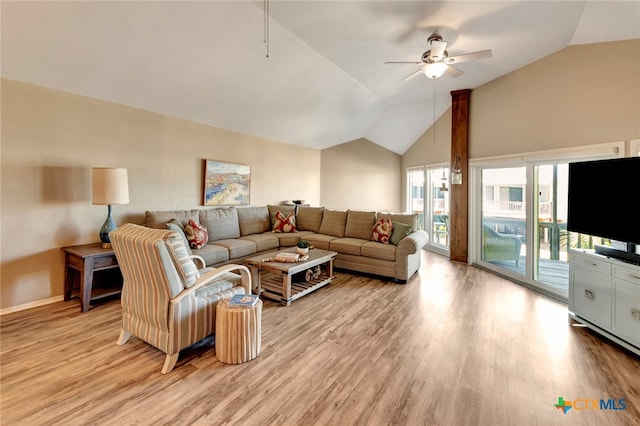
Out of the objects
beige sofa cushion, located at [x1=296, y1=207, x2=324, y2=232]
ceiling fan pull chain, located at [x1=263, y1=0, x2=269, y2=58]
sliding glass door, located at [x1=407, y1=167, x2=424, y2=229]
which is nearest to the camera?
ceiling fan pull chain, located at [x1=263, y1=0, x2=269, y2=58]

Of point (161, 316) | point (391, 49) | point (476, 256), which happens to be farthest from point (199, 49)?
point (476, 256)

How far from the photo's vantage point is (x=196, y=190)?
4652mm

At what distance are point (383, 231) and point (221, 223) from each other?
2.64 metres

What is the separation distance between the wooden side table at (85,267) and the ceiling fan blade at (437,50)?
13.5 ft

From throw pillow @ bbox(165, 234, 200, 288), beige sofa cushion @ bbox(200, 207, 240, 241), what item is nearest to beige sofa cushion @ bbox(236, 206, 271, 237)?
beige sofa cushion @ bbox(200, 207, 240, 241)

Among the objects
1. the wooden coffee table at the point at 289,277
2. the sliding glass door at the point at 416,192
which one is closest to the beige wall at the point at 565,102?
the sliding glass door at the point at 416,192

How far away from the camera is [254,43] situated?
331 centimetres

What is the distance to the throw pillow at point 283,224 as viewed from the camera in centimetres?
529

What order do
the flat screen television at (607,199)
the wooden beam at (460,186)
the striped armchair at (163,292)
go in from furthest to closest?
the wooden beam at (460,186) → the flat screen television at (607,199) → the striped armchair at (163,292)

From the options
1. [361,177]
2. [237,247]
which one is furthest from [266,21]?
[361,177]

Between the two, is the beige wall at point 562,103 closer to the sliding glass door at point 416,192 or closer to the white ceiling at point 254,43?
the white ceiling at point 254,43

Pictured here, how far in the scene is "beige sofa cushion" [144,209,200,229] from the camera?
12.5ft

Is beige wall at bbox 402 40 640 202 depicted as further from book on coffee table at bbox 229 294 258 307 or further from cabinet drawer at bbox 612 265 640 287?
book on coffee table at bbox 229 294 258 307

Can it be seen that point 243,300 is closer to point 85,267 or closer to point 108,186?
point 85,267
